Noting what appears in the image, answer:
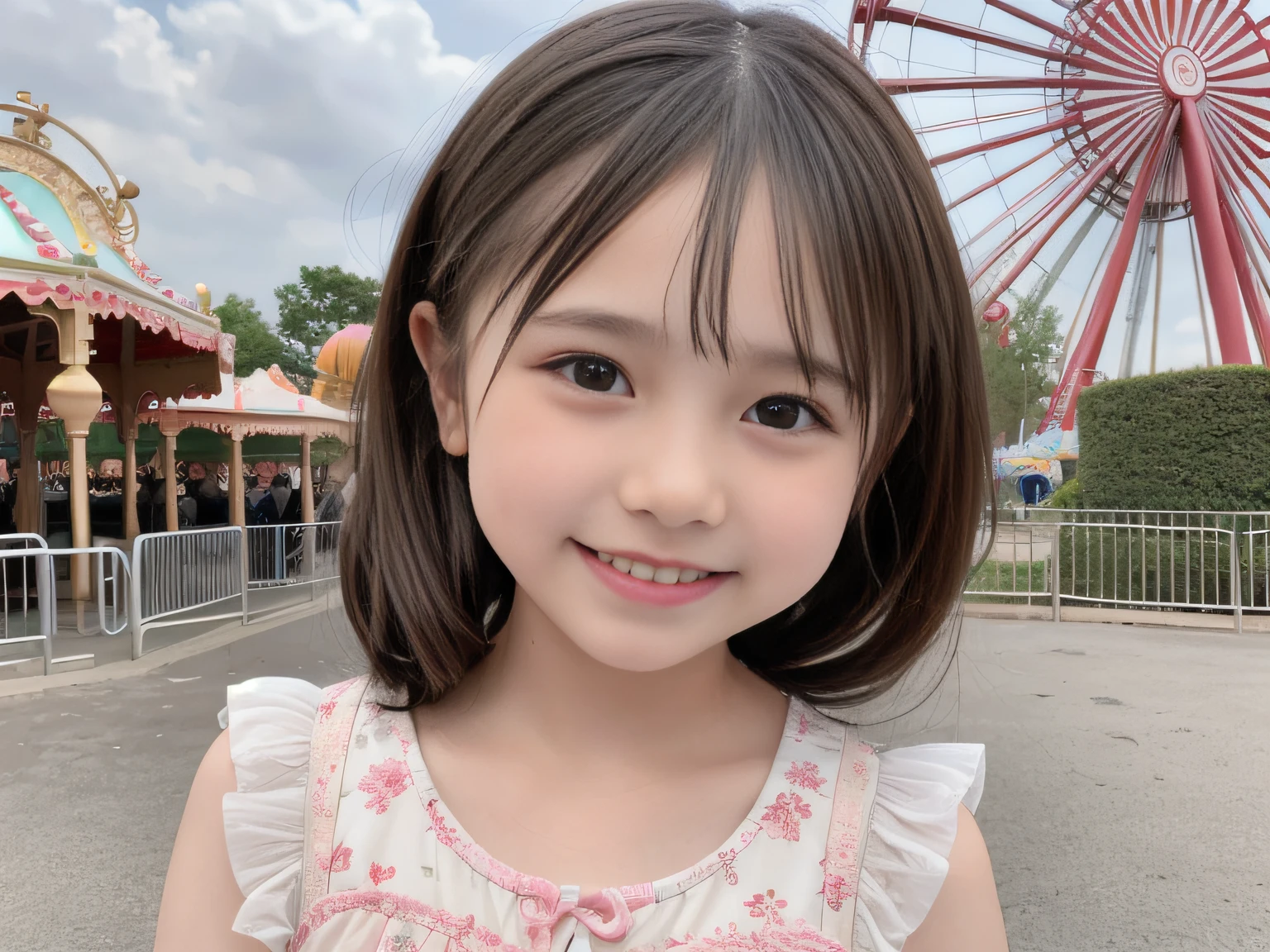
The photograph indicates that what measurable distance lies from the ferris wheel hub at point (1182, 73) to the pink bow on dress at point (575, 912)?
1719 centimetres

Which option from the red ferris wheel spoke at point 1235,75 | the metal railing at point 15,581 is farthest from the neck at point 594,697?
the red ferris wheel spoke at point 1235,75

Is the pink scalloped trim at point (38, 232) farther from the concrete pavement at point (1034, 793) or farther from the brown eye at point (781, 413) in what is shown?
the brown eye at point (781, 413)

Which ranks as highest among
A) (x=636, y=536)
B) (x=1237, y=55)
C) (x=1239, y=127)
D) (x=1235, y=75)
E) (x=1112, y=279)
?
(x=1237, y=55)

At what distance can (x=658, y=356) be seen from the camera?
74 centimetres

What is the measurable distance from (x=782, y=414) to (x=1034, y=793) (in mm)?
3307

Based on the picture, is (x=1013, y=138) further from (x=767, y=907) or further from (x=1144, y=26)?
(x=767, y=907)

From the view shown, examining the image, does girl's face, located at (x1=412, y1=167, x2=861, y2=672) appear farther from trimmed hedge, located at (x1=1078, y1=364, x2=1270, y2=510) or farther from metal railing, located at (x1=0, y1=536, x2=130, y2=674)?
trimmed hedge, located at (x1=1078, y1=364, x2=1270, y2=510)

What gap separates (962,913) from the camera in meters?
0.91

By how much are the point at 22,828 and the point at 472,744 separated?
2.99 m

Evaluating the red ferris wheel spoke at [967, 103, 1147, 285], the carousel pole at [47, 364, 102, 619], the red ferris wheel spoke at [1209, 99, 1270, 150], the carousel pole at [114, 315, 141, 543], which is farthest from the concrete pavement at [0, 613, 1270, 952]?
the red ferris wheel spoke at [1209, 99, 1270, 150]

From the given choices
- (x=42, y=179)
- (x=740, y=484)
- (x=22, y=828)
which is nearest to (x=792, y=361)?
(x=740, y=484)

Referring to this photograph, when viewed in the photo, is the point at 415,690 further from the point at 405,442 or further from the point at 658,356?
the point at 658,356

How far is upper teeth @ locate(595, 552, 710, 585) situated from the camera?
2.57ft

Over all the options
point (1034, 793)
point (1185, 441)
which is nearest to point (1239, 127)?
point (1185, 441)
